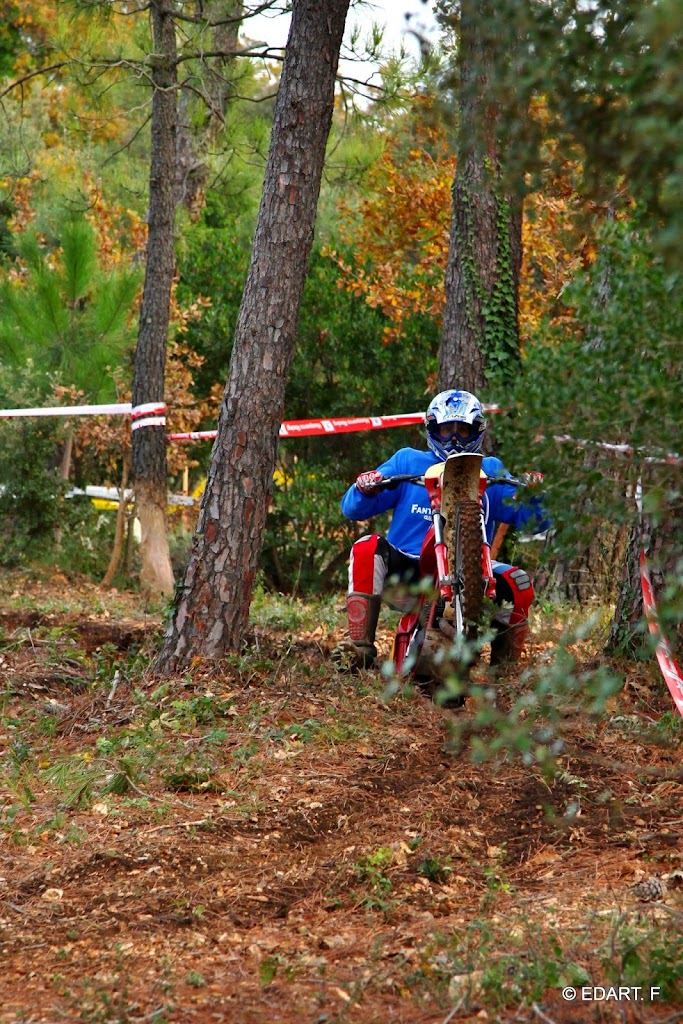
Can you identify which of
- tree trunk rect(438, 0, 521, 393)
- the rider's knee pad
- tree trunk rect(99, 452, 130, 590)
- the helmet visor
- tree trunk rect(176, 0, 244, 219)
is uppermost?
tree trunk rect(176, 0, 244, 219)

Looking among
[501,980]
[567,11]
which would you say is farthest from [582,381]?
[501,980]

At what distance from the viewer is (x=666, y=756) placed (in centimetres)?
579

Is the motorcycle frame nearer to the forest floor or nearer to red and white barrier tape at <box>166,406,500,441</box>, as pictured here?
the forest floor

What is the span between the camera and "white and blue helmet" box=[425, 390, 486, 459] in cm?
665

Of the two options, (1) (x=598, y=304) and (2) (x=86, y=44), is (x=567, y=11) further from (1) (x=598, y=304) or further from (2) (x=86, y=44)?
(2) (x=86, y=44)

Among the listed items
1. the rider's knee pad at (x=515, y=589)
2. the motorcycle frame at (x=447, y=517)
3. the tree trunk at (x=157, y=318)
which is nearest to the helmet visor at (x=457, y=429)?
the motorcycle frame at (x=447, y=517)

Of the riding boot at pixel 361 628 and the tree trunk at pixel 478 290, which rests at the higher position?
the tree trunk at pixel 478 290

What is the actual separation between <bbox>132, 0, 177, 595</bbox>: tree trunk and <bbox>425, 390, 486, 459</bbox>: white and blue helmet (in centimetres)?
642

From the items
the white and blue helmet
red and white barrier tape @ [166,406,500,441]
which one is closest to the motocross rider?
the white and blue helmet

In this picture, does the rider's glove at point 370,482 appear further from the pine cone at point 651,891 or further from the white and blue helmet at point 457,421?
the pine cone at point 651,891

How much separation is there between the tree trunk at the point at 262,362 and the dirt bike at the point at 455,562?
1038mm

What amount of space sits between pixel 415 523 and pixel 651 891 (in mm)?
3276

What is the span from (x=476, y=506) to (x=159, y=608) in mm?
5099

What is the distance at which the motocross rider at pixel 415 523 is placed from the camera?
6711 millimetres
